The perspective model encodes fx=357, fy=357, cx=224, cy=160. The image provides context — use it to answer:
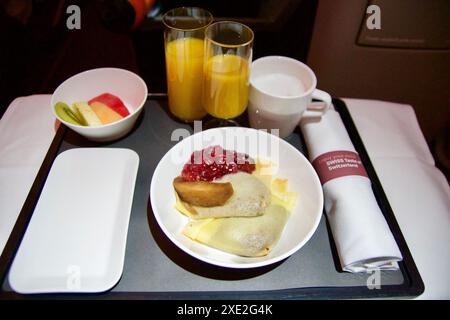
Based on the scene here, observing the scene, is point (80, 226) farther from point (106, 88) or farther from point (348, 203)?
point (348, 203)

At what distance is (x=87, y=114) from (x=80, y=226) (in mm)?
319

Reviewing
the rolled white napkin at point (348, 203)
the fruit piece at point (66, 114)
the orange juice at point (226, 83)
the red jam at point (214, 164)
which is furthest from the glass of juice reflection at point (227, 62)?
the fruit piece at point (66, 114)

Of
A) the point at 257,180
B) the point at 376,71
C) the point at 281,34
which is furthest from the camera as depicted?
the point at 376,71

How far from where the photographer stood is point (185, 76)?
89cm

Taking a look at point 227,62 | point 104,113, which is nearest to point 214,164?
point 227,62

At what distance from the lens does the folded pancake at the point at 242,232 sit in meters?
0.69

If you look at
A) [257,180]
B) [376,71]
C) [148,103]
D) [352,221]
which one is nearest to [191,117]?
[148,103]

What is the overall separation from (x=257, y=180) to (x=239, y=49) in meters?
0.30

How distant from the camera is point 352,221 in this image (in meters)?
0.73

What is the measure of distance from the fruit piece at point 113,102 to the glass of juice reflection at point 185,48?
15 cm

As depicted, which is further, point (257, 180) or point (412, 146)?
point (412, 146)
